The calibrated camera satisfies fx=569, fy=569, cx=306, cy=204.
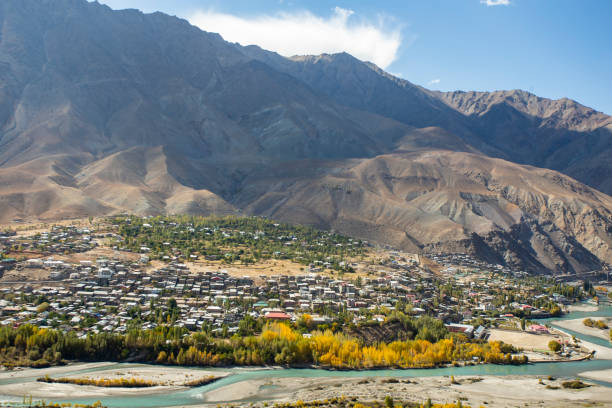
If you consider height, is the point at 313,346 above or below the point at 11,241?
below

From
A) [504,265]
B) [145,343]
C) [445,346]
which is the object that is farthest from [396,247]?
[145,343]

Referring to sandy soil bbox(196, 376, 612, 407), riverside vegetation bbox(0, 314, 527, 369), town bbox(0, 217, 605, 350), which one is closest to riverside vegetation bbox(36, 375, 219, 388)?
riverside vegetation bbox(0, 314, 527, 369)

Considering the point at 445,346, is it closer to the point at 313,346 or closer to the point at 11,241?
the point at 313,346

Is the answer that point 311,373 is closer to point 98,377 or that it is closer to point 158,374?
point 158,374

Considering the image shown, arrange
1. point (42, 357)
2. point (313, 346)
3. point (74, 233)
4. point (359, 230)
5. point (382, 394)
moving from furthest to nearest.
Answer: point (359, 230), point (74, 233), point (313, 346), point (42, 357), point (382, 394)

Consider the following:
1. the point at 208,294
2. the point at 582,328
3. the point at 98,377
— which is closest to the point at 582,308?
the point at 582,328
